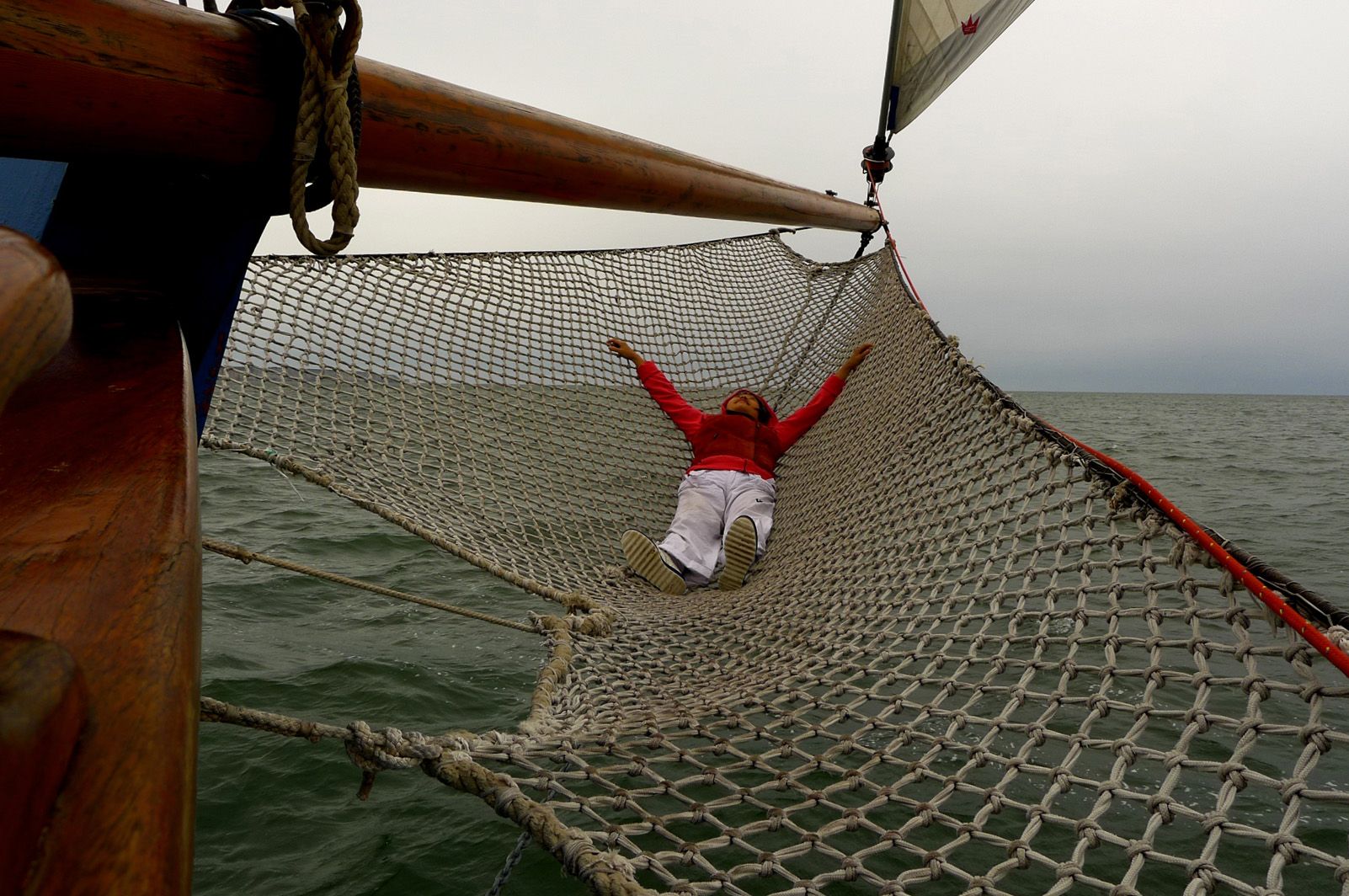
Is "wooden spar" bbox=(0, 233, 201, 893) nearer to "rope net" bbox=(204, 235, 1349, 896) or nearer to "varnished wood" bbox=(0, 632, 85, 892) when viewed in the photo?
"varnished wood" bbox=(0, 632, 85, 892)

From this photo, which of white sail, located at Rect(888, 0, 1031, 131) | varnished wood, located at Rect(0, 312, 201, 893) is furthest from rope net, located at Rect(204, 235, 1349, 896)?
white sail, located at Rect(888, 0, 1031, 131)

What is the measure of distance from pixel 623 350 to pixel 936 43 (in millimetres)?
2345

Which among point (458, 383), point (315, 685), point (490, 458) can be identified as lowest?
point (315, 685)

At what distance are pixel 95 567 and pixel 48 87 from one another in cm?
36

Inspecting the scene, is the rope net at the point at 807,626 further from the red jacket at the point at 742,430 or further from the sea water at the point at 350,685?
the sea water at the point at 350,685

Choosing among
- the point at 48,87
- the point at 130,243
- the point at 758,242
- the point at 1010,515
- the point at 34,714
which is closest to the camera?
the point at 34,714

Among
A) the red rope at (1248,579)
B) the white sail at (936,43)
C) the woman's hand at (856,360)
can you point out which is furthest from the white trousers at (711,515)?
the white sail at (936,43)

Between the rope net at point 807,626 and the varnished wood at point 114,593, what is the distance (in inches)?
19.2

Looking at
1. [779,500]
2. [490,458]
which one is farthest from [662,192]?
[779,500]

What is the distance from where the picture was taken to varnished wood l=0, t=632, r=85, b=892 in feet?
0.96

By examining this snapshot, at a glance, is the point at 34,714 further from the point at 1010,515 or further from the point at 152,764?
the point at 1010,515

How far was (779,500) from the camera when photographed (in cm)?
297

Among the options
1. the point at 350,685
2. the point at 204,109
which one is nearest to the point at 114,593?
the point at 204,109

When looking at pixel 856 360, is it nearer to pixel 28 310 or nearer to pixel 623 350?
pixel 623 350
